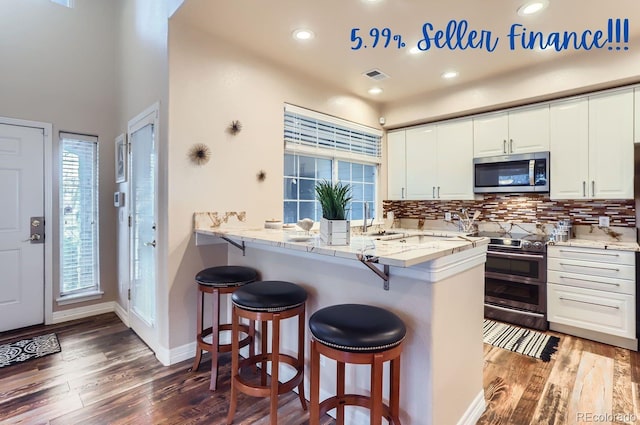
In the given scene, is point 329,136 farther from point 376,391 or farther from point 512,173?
point 376,391

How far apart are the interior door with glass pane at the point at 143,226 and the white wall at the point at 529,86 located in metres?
3.14

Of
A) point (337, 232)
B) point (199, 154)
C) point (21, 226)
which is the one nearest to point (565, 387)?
point (337, 232)

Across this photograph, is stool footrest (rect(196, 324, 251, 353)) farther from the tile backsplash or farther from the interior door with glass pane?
the tile backsplash

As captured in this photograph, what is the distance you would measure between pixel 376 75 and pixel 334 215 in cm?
248

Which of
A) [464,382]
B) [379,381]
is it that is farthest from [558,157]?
[379,381]

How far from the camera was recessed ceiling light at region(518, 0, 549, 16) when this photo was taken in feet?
7.46

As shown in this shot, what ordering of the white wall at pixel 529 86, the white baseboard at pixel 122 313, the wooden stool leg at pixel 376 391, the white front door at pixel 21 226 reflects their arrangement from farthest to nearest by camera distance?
the white baseboard at pixel 122 313 < the white front door at pixel 21 226 < the white wall at pixel 529 86 < the wooden stool leg at pixel 376 391

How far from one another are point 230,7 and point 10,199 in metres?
2.95

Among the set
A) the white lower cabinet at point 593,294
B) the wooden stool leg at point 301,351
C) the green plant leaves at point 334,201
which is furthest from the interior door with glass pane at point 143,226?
the white lower cabinet at point 593,294

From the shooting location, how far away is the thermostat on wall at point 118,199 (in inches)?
143

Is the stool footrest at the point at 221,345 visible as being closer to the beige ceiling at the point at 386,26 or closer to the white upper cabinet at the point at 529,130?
the beige ceiling at the point at 386,26

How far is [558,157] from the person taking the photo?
11.3ft

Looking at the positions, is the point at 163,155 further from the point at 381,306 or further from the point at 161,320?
the point at 381,306

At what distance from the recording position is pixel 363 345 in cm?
135
